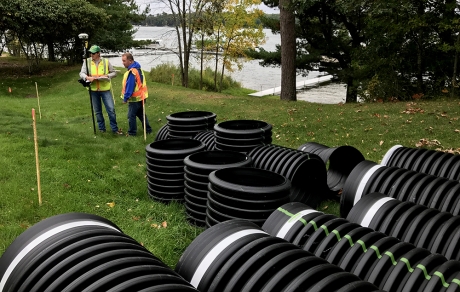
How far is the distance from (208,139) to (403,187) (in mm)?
3366

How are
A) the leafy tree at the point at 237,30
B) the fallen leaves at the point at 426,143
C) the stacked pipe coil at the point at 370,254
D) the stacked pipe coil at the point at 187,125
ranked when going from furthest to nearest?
the leafy tree at the point at 237,30
the fallen leaves at the point at 426,143
the stacked pipe coil at the point at 187,125
the stacked pipe coil at the point at 370,254

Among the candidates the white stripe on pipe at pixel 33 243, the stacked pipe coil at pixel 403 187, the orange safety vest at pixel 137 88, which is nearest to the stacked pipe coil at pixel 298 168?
the stacked pipe coil at pixel 403 187

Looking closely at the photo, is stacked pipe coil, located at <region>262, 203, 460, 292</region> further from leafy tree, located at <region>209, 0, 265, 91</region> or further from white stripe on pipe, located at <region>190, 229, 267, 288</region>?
leafy tree, located at <region>209, 0, 265, 91</region>

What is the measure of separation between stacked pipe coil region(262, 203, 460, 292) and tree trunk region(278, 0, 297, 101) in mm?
13089

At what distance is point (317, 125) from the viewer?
11.1 meters

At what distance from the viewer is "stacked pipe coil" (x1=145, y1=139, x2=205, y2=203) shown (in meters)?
5.80

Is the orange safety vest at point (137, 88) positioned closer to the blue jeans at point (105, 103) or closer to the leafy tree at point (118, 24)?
the blue jeans at point (105, 103)

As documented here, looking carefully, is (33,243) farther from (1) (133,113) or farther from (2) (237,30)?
(2) (237,30)

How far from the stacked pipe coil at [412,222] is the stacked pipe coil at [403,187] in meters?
0.67

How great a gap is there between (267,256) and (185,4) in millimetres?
23194

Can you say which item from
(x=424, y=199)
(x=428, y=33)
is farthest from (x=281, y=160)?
(x=428, y=33)

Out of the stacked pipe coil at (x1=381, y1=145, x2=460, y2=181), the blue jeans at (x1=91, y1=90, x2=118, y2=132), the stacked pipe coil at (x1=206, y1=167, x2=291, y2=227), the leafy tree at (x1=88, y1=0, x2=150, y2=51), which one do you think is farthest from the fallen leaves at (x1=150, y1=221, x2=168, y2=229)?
the leafy tree at (x1=88, y1=0, x2=150, y2=51)

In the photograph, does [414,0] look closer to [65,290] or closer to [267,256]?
[267,256]

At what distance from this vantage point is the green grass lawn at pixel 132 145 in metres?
5.35
